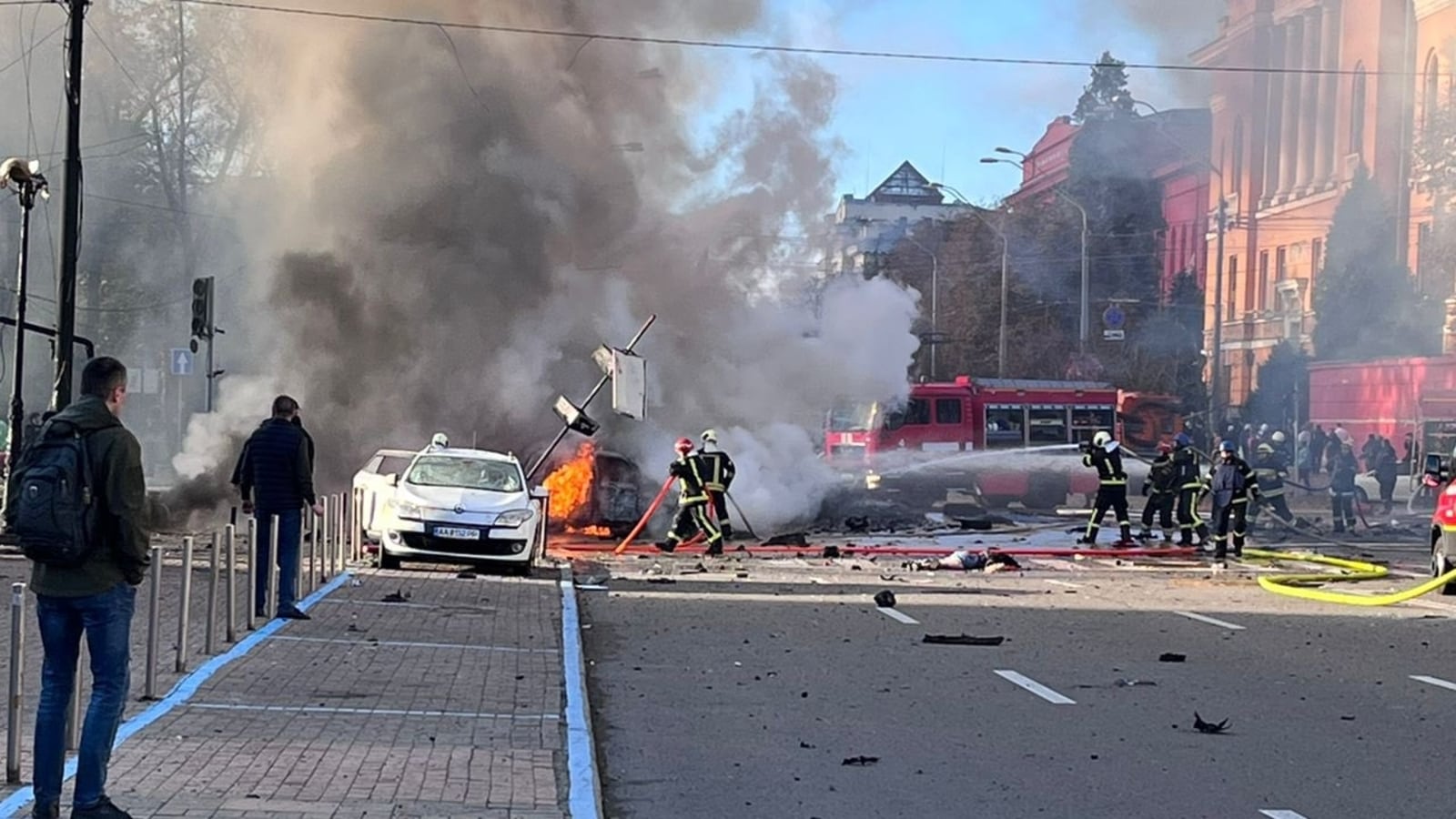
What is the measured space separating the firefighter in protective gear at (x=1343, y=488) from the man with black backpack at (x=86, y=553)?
26931 millimetres

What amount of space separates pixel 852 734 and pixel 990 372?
50.3m

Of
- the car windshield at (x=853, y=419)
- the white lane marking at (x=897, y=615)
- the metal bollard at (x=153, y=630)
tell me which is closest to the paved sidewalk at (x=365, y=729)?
the metal bollard at (x=153, y=630)

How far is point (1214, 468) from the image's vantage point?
81.0ft

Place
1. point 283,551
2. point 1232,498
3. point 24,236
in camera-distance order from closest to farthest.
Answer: point 283,551 < point 24,236 < point 1232,498

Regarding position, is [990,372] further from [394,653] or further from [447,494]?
[394,653]

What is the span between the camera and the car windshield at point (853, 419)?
3575 cm

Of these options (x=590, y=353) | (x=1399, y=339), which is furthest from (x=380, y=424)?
(x=1399, y=339)

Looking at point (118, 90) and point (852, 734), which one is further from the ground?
point (118, 90)

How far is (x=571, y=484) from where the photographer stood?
27328 mm

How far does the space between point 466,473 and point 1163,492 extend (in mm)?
12068

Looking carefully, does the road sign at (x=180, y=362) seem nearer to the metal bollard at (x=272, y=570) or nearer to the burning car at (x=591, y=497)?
the burning car at (x=591, y=497)

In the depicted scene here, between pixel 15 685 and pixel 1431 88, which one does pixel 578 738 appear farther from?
pixel 1431 88

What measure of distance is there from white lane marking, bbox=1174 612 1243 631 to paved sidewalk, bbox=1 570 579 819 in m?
5.63

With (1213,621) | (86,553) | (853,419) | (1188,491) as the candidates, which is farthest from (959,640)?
(853,419)
